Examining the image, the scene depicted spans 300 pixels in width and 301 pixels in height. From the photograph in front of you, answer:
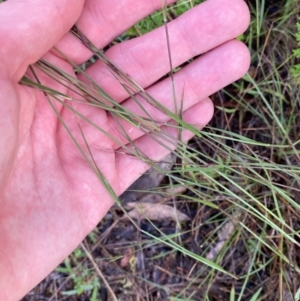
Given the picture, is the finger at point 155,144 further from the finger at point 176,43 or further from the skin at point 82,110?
the finger at point 176,43

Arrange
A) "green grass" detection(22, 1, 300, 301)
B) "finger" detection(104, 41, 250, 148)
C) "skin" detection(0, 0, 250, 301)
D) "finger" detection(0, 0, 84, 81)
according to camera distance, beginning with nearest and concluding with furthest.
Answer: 1. "finger" detection(0, 0, 84, 81)
2. "skin" detection(0, 0, 250, 301)
3. "finger" detection(104, 41, 250, 148)
4. "green grass" detection(22, 1, 300, 301)

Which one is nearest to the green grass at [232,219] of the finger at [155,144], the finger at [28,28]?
the finger at [155,144]

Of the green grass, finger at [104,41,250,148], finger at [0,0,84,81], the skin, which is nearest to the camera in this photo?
finger at [0,0,84,81]

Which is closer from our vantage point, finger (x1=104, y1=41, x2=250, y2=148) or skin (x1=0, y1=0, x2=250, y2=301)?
skin (x1=0, y1=0, x2=250, y2=301)

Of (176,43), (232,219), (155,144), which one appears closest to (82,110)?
(155,144)

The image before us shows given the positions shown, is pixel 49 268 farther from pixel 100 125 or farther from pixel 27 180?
pixel 100 125

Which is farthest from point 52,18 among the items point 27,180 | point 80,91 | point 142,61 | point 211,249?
point 211,249

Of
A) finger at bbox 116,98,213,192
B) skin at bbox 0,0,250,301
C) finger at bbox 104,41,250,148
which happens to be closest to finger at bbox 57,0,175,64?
skin at bbox 0,0,250,301

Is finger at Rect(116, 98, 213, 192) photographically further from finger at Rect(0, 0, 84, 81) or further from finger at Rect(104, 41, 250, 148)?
finger at Rect(0, 0, 84, 81)
